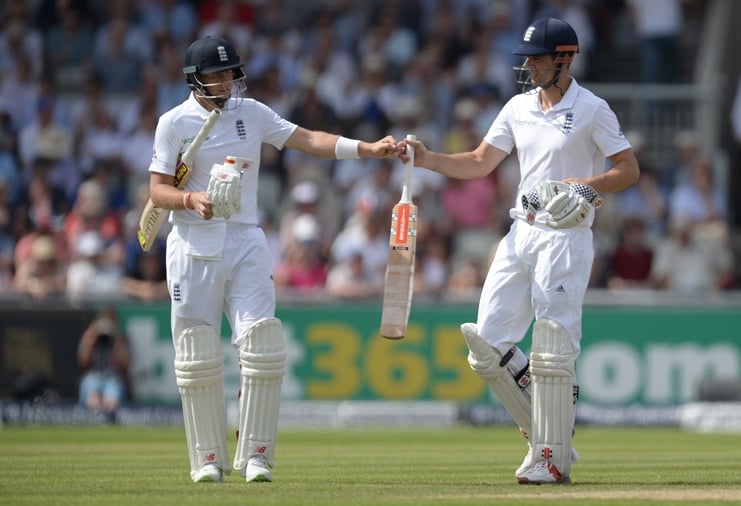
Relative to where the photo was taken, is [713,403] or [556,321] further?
[713,403]

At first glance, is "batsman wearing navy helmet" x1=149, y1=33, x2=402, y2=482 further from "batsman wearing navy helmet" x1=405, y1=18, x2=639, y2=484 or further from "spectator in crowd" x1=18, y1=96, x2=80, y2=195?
"spectator in crowd" x1=18, y1=96, x2=80, y2=195

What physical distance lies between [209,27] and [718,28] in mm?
6095

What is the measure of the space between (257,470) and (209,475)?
0.78ft

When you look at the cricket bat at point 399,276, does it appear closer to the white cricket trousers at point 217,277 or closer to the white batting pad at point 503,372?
the white batting pad at point 503,372

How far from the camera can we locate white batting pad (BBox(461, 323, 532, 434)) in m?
7.63

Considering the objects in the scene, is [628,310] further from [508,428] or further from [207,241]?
[207,241]

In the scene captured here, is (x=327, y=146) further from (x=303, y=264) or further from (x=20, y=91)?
(x=20, y=91)

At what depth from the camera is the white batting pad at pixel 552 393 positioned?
738cm

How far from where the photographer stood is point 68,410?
14242 mm

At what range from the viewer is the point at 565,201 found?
7.28m

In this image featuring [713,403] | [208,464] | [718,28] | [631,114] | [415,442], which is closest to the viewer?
[208,464]

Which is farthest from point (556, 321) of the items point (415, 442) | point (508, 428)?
point (508, 428)

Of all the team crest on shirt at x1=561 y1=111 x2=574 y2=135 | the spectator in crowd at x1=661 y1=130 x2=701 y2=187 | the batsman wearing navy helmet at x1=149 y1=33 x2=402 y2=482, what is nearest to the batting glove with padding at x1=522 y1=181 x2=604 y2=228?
the team crest on shirt at x1=561 y1=111 x2=574 y2=135

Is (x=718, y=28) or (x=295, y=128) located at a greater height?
(x=718, y=28)
